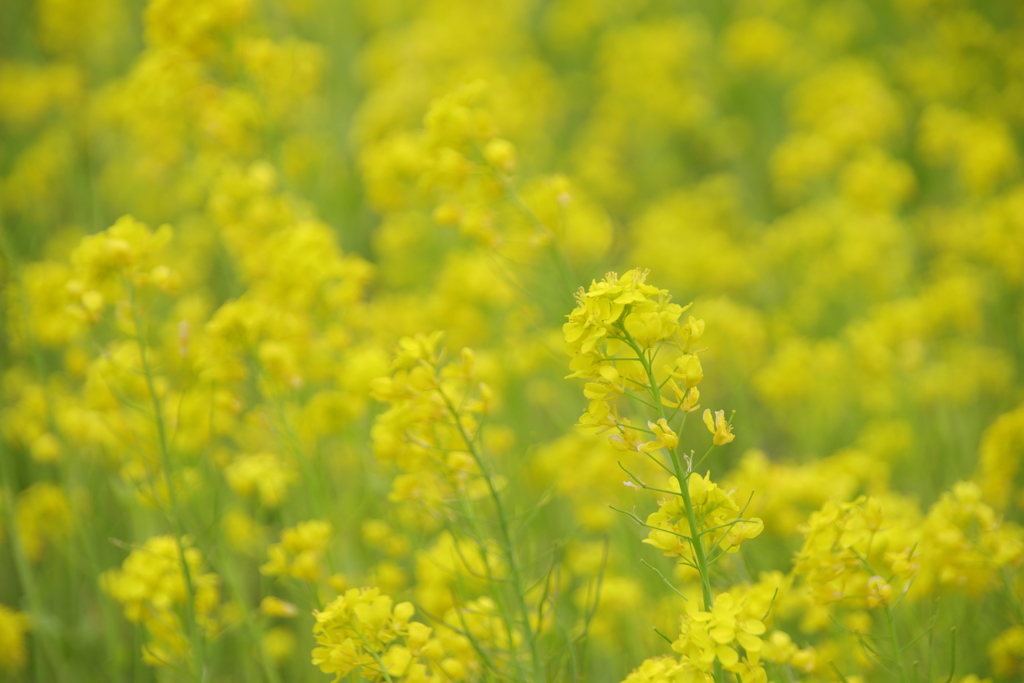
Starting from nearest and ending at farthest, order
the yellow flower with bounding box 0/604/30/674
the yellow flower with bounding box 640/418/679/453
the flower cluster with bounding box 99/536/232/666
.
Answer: the yellow flower with bounding box 640/418/679/453, the flower cluster with bounding box 99/536/232/666, the yellow flower with bounding box 0/604/30/674

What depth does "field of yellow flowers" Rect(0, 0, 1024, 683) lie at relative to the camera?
1.67 meters

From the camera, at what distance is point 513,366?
3242mm

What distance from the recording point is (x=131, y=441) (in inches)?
90.0

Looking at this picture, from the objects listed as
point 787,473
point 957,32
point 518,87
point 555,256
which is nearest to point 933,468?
point 787,473

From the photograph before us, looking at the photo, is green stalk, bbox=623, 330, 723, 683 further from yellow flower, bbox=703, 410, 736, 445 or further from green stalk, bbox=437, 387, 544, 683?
green stalk, bbox=437, 387, 544, 683

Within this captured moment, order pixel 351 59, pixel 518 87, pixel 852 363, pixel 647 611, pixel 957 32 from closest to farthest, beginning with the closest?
1. pixel 647 611
2. pixel 852 363
3. pixel 957 32
4. pixel 518 87
5. pixel 351 59

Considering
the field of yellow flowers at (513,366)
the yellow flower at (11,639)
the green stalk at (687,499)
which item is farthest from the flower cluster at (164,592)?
the green stalk at (687,499)

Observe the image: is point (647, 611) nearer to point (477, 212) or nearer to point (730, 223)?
point (477, 212)

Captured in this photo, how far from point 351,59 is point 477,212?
483cm

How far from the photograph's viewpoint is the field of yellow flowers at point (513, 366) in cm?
167

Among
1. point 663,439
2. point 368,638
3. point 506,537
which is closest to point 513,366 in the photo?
point 506,537

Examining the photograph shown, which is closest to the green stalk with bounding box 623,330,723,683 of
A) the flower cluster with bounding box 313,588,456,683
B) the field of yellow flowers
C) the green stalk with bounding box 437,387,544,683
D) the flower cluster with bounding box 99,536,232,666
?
the field of yellow flowers

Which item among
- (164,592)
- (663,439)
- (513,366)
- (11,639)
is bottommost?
(11,639)

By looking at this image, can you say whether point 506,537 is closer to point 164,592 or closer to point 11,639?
point 164,592
